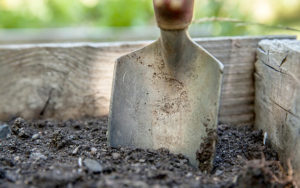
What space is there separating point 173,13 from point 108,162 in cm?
53

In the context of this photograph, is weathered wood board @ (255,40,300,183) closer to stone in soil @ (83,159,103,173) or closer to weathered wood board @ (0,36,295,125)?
weathered wood board @ (0,36,295,125)

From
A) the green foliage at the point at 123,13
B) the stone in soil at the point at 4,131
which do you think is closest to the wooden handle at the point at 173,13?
the stone in soil at the point at 4,131

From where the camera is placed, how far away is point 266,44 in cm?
189

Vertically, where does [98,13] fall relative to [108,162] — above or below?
above

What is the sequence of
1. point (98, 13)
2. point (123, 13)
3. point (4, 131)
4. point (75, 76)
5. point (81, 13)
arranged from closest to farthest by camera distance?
1. point (4, 131)
2. point (75, 76)
3. point (123, 13)
4. point (81, 13)
5. point (98, 13)

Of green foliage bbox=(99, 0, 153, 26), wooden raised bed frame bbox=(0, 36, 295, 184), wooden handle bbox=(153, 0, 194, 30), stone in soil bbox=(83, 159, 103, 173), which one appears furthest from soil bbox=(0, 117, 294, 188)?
green foliage bbox=(99, 0, 153, 26)

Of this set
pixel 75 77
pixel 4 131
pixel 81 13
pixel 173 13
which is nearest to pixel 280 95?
pixel 173 13

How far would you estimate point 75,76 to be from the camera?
6.71 feet

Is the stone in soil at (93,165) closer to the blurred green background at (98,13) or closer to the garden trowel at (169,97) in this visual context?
the garden trowel at (169,97)

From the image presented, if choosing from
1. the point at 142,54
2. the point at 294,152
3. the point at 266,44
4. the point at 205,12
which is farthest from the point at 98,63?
the point at 205,12

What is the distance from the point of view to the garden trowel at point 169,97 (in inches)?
61.0

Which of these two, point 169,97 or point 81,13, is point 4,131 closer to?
point 169,97

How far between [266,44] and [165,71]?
0.49m

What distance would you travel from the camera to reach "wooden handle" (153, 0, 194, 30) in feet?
4.77
